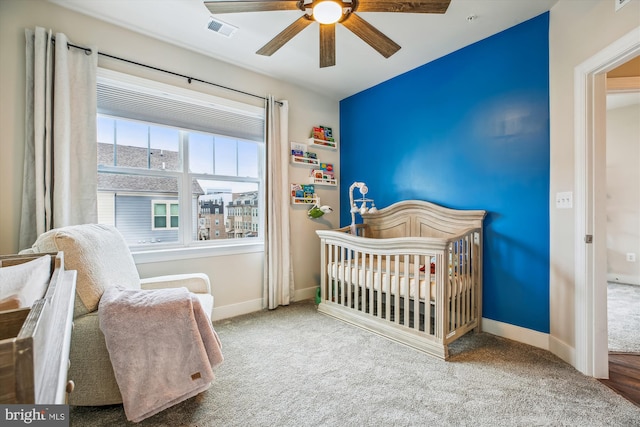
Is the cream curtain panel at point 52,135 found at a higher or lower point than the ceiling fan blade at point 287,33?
lower

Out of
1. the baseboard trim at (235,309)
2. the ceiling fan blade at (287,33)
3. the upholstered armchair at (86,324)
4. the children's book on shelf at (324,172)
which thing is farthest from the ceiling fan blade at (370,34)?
the baseboard trim at (235,309)

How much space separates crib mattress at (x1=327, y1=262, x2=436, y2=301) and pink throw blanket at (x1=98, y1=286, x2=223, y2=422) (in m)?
1.39

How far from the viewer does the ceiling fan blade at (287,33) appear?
5.71 ft

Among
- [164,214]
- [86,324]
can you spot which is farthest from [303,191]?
[86,324]

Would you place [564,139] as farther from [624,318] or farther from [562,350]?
[624,318]

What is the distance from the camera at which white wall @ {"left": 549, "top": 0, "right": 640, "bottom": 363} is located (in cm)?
184

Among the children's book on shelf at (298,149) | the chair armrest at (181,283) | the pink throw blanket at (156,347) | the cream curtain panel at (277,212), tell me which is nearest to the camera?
the pink throw blanket at (156,347)

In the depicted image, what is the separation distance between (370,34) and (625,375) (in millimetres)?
2680

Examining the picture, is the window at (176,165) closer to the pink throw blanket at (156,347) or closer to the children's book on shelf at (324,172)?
the children's book on shelf at (324,172)

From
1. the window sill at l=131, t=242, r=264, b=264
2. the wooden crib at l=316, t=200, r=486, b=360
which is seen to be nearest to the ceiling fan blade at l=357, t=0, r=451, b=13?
the wooden crib at l=316, t=200, r=486, b=360

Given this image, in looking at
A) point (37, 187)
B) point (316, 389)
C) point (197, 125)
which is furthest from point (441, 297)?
point (37, 187)

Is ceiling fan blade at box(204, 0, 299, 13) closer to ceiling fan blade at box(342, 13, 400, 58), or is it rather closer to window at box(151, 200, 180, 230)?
ceiling fan blade at box(342, 13, 400, 58)

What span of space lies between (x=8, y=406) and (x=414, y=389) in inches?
68.8

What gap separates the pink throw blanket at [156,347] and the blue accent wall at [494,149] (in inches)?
90.6
